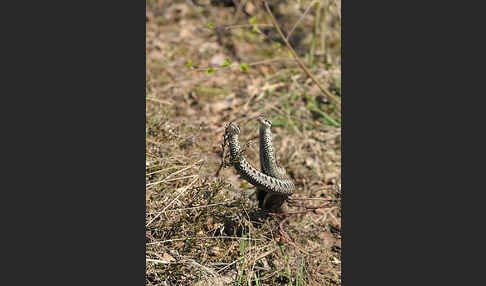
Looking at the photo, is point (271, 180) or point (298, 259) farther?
point (298, 259)

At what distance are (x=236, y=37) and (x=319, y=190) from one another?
291 centimetres

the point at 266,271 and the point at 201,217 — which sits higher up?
the point at 201,217

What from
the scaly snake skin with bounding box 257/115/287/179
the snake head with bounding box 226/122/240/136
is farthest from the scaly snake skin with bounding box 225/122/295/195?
the scaly snake skin with bounding box 257/115/287/179

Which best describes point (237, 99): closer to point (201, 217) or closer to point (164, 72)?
point (164, 72)

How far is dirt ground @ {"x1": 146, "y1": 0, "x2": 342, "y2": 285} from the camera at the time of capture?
3043 mm

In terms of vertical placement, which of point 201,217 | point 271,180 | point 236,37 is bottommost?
point 201,217

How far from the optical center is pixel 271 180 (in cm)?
299

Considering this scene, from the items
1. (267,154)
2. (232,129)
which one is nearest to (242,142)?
(267,154)

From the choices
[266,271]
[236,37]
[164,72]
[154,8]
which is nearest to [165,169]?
[266,271]

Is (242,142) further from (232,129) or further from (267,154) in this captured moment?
(232,129)

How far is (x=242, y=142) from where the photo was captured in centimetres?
474

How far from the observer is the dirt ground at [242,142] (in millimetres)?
3043

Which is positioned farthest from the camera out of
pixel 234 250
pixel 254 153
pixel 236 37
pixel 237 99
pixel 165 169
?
pixel 236 37

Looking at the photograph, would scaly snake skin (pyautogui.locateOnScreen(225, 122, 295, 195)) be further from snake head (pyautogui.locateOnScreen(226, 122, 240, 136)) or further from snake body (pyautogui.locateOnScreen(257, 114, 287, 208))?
snake body (pyautogui.locateOnScreen(257, 114, 287, 208))
